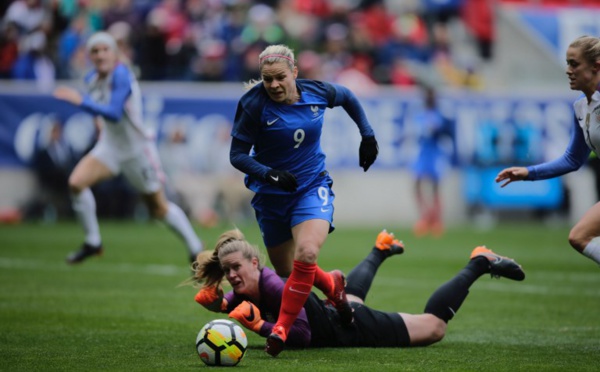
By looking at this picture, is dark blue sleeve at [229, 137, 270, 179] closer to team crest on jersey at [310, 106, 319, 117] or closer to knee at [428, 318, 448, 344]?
team crest on jersey at [310, 106, 319, 117]

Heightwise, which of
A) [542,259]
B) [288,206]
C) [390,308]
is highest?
[288,206]

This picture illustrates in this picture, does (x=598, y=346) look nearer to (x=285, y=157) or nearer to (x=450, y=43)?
(x=285, y=157)

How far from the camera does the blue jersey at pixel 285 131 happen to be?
761 cm

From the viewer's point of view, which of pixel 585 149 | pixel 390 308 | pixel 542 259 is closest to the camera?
pixel 585 149

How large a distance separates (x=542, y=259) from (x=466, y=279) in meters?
7.92

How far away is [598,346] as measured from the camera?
7.73m

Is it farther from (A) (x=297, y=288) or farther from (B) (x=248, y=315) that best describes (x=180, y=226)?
(A) (x=297, y=288)

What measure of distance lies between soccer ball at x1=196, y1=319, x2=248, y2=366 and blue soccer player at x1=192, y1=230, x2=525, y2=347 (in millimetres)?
519

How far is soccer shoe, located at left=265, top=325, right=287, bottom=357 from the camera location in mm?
7055

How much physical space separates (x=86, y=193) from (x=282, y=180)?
647 centimetres

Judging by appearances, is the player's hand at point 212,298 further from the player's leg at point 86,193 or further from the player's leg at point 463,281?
the player's leg at point 86,193

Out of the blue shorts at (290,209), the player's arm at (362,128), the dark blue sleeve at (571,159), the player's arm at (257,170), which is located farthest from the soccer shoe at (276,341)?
the dark blue sleeve at (571,159)

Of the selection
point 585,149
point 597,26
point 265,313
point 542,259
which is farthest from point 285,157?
point 597,26

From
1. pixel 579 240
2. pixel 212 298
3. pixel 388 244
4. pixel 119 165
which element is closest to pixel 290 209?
pixel 212 298
